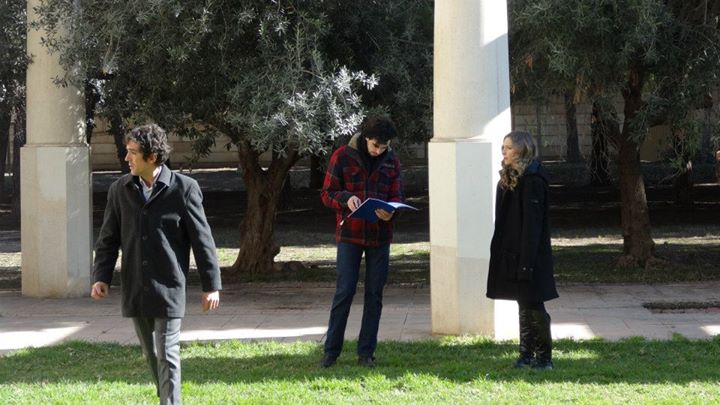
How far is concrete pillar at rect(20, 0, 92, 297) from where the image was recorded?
12773 mm

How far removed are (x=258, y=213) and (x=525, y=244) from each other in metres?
8.39

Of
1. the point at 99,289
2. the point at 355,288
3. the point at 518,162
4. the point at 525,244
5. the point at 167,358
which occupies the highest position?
the point at 518,162

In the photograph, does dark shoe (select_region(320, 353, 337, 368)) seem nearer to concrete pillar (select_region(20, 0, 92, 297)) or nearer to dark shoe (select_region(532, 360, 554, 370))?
dark shoe (select_region(532, 360, 554, 370))

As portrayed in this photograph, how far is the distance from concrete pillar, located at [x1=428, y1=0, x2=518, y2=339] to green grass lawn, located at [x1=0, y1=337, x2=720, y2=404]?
1.27 feet

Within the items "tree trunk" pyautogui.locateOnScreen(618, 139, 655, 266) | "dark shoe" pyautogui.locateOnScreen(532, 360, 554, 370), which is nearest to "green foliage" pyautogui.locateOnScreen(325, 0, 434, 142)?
"tree trunk" pyautogui.locateOnScreen(618, 139, 655, 266)

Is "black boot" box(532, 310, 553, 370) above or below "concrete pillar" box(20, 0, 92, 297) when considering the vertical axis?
below

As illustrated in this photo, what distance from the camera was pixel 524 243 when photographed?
7.38 m

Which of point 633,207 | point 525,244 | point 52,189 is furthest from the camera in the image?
point 633,207

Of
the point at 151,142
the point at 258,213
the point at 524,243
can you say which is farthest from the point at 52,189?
the point at 151,142

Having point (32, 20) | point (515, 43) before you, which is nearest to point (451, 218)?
point (515, 43)

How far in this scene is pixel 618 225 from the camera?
22.0m

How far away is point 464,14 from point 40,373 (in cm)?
426

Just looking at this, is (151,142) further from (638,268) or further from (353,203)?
(638,268)

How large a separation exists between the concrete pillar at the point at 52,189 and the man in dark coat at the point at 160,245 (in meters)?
6.99
